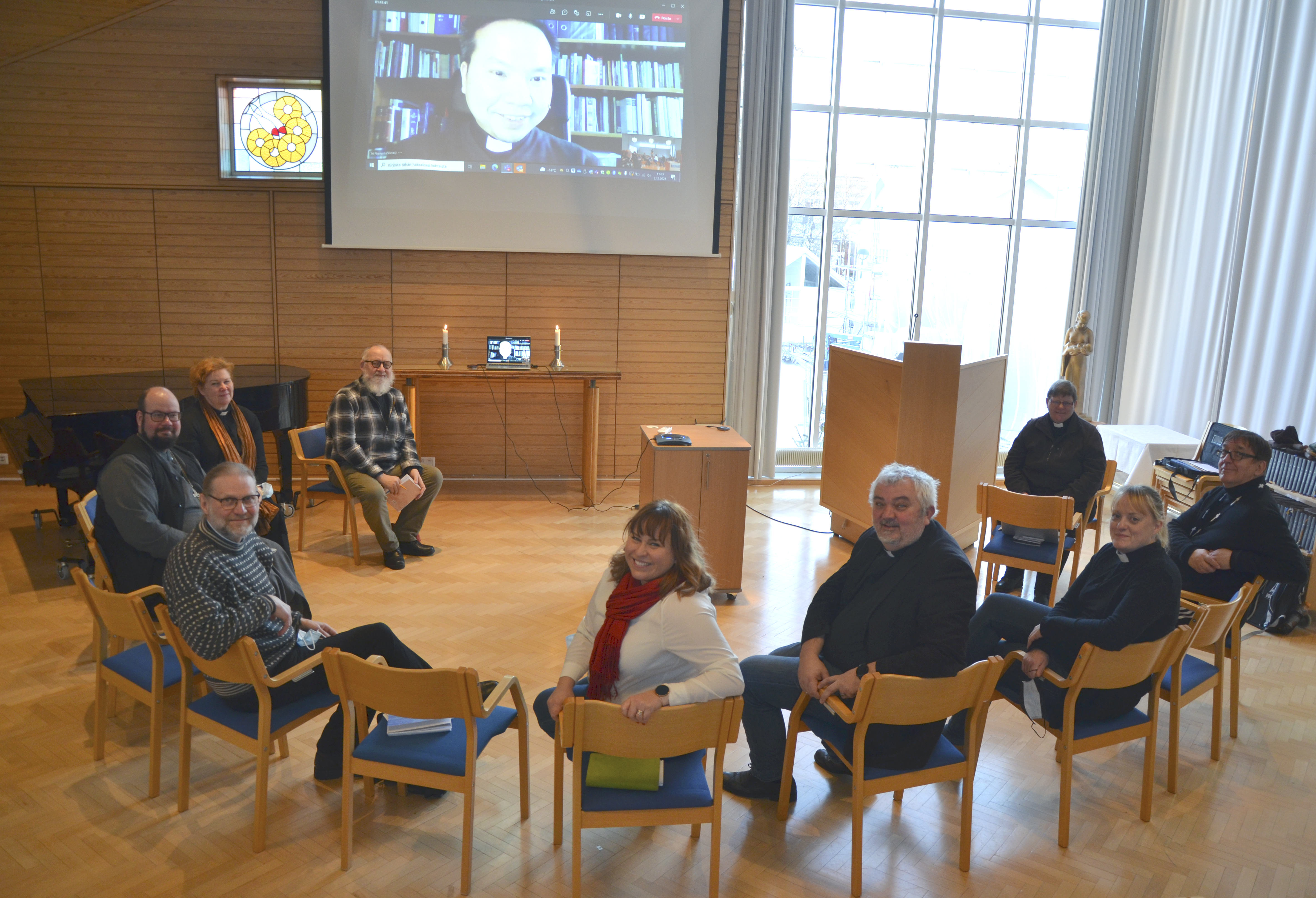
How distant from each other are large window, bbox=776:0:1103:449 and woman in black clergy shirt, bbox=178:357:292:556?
4996 millimetres

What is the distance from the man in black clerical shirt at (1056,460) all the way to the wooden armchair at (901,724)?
8.09 ft

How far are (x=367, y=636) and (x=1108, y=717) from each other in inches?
99.9

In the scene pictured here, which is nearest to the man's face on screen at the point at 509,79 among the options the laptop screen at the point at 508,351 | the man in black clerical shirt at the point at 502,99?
the man in black clerical shirt at the point at 502,99

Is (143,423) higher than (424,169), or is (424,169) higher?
(424,169)

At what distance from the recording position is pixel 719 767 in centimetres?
247

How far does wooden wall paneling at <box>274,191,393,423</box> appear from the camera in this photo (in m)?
7.23

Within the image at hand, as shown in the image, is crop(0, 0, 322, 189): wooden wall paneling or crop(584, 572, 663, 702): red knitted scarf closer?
crop(584, 572, 663, 702): red knitted scarf

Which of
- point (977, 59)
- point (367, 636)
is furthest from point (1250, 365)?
point (367, 636)

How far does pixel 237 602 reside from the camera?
9.26ft

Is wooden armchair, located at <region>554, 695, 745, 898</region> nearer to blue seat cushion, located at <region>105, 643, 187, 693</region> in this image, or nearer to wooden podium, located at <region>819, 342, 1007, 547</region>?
blue seat cushion, located at <region>105, 643, 187, 693</region>

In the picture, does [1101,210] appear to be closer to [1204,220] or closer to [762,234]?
[1204,220]

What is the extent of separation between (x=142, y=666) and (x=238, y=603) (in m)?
0.73

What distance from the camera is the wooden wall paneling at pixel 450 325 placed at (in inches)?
292

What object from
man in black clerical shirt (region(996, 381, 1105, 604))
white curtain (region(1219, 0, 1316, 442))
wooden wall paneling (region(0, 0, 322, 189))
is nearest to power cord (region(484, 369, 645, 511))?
wooden wall paneling (region(0, 0, 322, 189))
